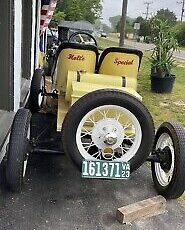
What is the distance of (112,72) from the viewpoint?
173 inches

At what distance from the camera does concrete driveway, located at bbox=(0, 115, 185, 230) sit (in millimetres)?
2959

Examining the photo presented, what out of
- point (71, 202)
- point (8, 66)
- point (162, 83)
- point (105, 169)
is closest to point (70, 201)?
point (71, 202)

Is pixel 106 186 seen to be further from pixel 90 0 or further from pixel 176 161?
pixel 90 0

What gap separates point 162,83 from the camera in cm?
916

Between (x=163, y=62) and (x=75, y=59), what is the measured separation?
16.9 ft

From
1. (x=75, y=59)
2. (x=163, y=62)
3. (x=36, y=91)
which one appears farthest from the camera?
(x=163, y=62)

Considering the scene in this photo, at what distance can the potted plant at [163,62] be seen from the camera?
9086 mm

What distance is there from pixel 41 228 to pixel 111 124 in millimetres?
1015

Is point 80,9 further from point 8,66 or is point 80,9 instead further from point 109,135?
point 109,135

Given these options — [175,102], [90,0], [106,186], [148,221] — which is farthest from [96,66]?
[90,0]

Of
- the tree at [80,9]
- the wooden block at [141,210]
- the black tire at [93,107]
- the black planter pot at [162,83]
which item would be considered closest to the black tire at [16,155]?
the black tire at [93,107]

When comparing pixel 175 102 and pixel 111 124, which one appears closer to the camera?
pixel 111 124

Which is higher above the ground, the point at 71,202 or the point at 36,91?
the point at 36,91

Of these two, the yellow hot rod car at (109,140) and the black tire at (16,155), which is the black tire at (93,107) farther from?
the black tire at (16,155)
